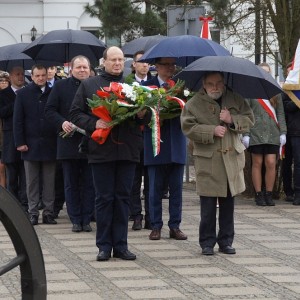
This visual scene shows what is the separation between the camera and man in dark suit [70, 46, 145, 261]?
880 centimetres

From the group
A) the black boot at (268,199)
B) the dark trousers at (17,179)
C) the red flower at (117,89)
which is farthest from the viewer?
the black boot at (268,199)

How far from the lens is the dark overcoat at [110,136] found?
877 cm

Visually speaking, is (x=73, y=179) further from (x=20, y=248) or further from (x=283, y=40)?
(x=283, y=40)

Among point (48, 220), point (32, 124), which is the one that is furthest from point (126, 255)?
point (32, 124)

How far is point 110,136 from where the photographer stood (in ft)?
29.0

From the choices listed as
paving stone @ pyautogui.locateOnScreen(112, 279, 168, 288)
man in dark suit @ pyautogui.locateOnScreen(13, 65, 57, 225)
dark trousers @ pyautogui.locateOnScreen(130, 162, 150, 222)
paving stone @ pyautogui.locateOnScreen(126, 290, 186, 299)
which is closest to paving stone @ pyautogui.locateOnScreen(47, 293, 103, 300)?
paving stone @ pyautogui.locateOnScreen(126, 290, 186, 299)

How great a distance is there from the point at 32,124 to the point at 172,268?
150 inches

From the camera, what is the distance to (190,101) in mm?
9211

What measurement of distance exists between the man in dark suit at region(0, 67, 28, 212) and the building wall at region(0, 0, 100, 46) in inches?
1296

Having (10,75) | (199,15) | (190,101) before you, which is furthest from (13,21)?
(190,101)

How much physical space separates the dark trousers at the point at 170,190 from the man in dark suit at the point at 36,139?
186cm

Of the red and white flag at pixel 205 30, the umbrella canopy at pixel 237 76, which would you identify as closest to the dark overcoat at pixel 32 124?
the umbrella canopy at pixel 237 76

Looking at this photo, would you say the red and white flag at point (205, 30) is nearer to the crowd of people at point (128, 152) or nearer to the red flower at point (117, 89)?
the crowd of people at point (128, 152)

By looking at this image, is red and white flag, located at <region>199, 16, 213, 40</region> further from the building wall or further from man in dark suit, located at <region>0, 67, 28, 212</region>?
the building wall
